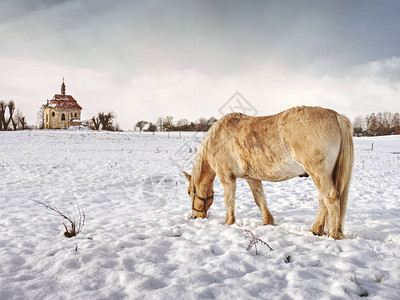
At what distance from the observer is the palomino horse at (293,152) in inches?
132

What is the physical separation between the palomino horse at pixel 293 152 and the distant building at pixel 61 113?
66.6 metres

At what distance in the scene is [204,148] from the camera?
479 cm

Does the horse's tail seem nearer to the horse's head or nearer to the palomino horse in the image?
the palomino horse

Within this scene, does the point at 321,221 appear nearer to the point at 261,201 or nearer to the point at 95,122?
the point at 261,201

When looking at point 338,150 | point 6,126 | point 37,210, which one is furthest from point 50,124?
point 338,150

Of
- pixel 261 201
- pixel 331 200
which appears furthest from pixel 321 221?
pixel 261 201

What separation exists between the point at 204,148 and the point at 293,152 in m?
1.83

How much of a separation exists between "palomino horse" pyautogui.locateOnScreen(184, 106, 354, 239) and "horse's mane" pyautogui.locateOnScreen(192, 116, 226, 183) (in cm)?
2

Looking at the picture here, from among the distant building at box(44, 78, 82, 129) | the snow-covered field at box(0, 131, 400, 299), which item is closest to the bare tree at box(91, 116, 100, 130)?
the distant building at box(44, 78, 82, 129)

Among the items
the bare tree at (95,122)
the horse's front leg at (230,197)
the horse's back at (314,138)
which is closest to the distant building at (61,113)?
the bare tree at (95,122)

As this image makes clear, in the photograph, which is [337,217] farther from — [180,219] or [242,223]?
[180,219]

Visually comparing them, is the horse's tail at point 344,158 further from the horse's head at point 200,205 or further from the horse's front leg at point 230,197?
the horse's head at point 200,205

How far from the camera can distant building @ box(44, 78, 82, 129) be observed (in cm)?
6194

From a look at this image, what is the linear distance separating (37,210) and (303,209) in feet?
20.4
